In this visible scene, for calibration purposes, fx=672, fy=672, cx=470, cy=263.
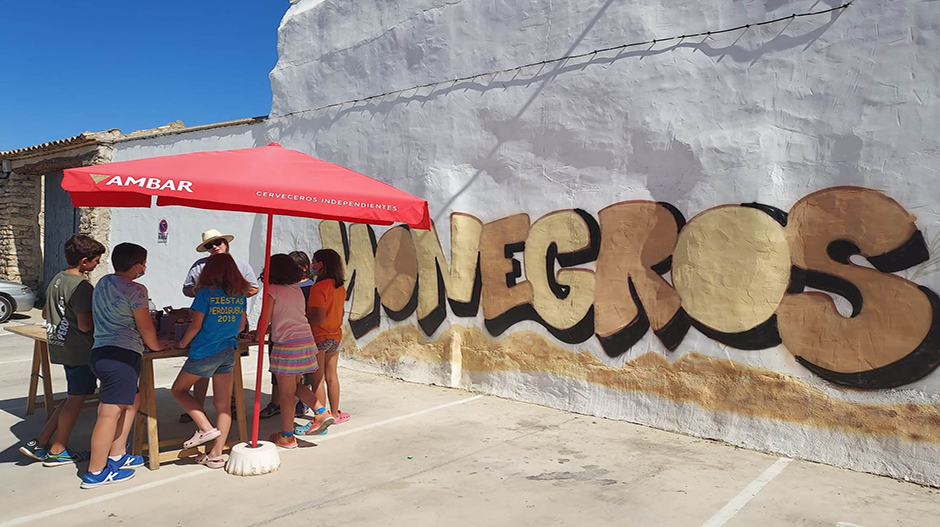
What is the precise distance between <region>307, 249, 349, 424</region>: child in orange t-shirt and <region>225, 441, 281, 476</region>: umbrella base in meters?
1.20

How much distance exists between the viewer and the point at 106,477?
452cm

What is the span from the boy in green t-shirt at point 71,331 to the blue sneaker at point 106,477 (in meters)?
0.51

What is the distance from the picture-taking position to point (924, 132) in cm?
486

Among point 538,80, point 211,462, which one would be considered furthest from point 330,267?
point 538,80

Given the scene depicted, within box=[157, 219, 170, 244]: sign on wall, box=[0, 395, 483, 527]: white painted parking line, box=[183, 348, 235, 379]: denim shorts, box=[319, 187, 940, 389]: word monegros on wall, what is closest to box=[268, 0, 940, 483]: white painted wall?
box=[319, 187, 940, 389]: word monegros on wall

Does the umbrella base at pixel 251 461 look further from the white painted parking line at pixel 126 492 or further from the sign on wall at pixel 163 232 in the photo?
the sign on wall at pixel 163 232

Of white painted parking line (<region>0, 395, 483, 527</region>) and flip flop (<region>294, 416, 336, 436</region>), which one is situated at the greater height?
flip flop (<region>294, 416, 336, 436</region>)

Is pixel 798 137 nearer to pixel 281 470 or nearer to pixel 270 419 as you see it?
pixel 281 470

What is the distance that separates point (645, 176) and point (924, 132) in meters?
2.18

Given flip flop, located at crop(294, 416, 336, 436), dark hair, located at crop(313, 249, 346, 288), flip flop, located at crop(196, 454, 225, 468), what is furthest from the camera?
dark hair, located at crop(313, 249, 346, 288)

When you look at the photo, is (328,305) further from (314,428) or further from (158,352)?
(158,352)

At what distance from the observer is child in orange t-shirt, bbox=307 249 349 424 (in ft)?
18.8

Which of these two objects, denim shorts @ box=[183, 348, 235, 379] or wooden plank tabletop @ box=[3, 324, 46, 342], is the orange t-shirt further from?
wooden plank tabletop @ box=[3, 324, 46, 342]

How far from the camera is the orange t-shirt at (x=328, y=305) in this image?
5.73m
